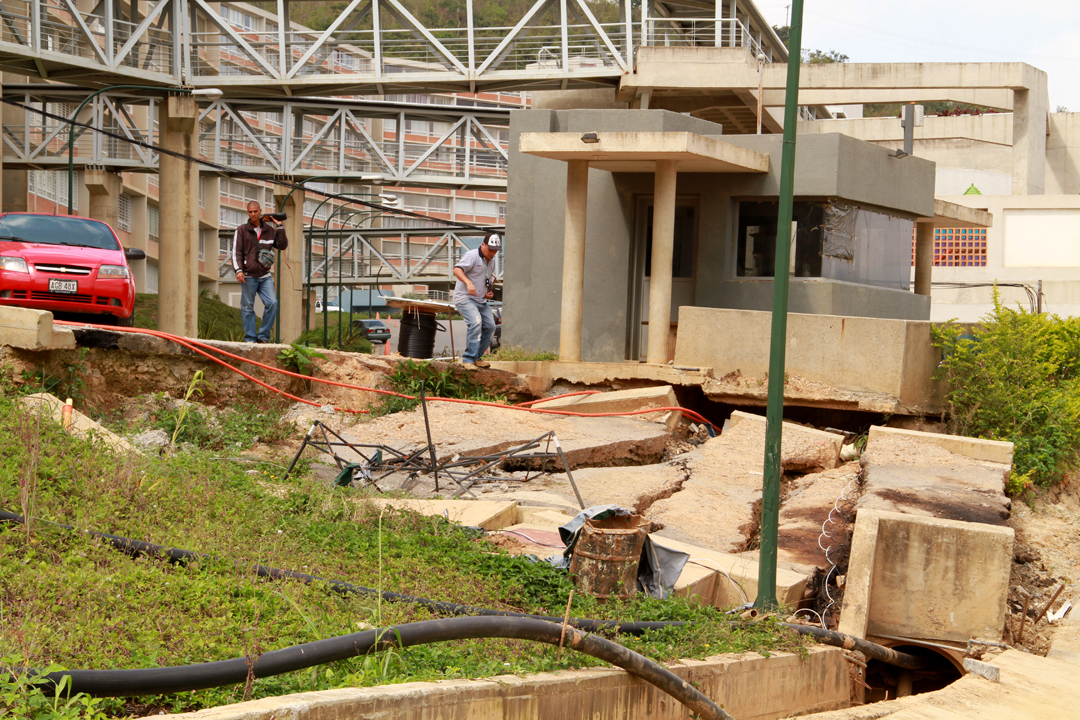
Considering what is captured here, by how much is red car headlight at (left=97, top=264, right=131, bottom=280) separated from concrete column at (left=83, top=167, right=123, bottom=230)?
864 inches

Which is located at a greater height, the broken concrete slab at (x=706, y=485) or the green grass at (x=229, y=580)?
the green grass at (x=229, y=580)

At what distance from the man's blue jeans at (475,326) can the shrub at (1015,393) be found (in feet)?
20.1

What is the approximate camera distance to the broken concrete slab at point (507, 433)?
1070 cm

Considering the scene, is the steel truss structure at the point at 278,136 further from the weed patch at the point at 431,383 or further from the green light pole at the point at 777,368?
the green light pole at the point at 777,368

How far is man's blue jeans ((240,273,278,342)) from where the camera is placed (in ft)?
45.0

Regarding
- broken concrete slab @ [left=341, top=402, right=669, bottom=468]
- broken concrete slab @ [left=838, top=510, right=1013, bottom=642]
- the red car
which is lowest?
broken concrete slab @ [left=838, top=510, right=1013, bottom=642]

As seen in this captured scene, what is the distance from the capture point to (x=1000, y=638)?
756 centimetres

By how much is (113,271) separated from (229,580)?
9.32 meters

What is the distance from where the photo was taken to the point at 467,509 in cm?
791

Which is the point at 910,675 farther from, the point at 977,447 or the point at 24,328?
the point at 24,328

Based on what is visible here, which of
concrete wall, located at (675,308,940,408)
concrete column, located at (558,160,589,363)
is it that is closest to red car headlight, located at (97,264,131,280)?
concrete column, located at (558,160,589,363)

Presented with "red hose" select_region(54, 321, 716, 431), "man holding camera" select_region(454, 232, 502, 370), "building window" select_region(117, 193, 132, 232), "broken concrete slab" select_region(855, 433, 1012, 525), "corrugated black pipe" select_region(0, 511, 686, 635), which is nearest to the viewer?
"corrugated black pipe" select_region(0, 511, 686, 635)

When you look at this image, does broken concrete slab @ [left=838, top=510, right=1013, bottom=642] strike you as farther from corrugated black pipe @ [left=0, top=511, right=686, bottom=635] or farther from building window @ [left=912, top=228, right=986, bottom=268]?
building window @ [left=912, top=228, right=986, bottom=268]

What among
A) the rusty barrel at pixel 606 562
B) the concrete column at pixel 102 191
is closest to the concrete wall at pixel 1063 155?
the concrete column at pixel 102 191
